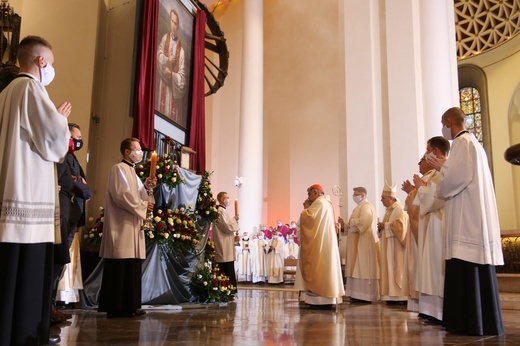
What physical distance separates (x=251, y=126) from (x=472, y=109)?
30.0ft

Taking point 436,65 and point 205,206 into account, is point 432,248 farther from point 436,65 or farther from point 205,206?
point 436,65

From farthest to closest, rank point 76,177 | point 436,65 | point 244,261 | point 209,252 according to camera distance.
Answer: point 244,261 → point 436,65 → point 209,252 → point 76,177

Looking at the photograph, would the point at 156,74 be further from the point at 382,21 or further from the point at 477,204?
the point at 382,21

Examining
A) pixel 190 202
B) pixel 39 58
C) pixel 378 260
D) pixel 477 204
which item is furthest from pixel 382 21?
pixel 39 58

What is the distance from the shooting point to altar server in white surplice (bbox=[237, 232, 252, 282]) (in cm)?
1611

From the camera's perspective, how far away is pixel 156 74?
8008 mm

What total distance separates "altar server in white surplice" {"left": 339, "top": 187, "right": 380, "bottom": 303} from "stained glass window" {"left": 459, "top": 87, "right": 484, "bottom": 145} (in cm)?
1259

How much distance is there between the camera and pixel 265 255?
52.4 ft

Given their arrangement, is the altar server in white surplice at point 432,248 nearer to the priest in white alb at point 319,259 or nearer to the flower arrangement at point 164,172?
the priest in white alb at point 319,259

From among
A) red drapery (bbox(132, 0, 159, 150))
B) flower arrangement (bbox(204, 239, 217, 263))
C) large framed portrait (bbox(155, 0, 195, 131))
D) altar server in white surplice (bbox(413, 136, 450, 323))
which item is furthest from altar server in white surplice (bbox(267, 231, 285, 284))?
altar server in white surplice (bbox(413, 136, 450, 323))

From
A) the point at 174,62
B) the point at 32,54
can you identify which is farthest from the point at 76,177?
the point at 174,62

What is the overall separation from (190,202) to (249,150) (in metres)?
11.1

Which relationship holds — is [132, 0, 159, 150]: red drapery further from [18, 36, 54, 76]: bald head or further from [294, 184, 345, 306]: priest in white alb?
[18, 36, 54, 76]: bald head

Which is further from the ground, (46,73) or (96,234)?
(46,73)
